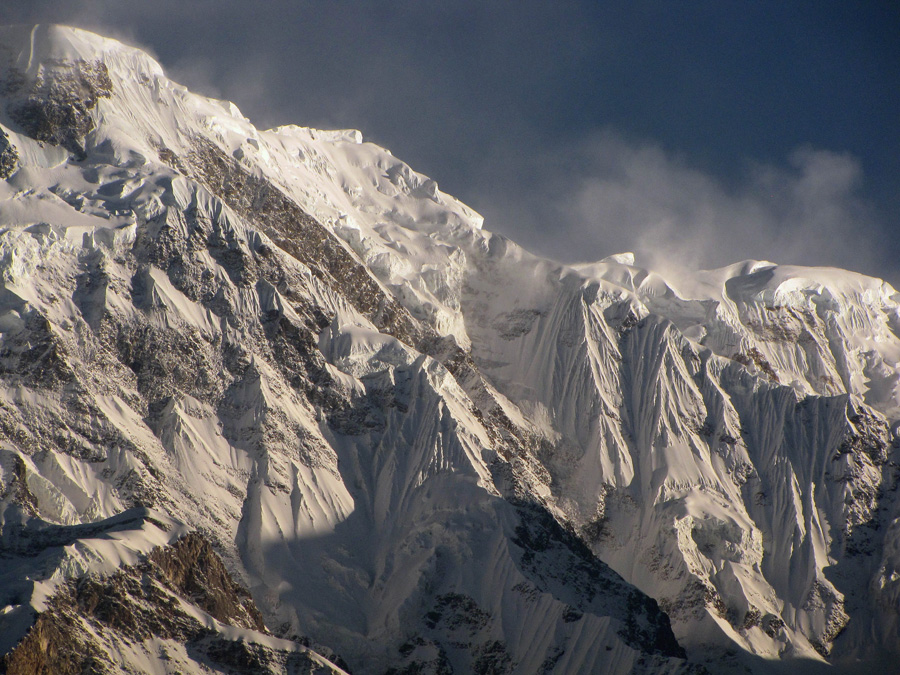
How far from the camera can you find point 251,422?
439 feet

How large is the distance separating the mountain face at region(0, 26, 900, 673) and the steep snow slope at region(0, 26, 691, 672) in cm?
36

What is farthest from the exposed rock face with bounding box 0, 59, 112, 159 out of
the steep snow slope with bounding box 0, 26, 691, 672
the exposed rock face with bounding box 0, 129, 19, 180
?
the exposed rock face with bounding box 0, 129, 19, 180

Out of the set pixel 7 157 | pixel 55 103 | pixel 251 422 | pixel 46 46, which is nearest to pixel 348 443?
pixel 251 422

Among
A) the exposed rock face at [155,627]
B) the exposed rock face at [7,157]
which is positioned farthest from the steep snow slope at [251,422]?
the exposed rock face at [155,627]

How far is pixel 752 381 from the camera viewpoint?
609 feet

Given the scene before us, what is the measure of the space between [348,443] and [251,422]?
15.1m

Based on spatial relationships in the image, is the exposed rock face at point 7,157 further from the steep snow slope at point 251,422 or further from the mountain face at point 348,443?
the mountain face at point 348,443

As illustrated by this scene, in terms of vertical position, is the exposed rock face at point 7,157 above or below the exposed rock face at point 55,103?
below

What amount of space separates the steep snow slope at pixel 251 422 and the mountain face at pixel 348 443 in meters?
0.36

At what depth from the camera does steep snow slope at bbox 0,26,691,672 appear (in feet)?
388

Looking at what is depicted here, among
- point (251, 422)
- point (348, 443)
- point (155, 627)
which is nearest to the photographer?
point (155, 627)

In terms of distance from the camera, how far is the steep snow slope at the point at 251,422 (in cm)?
11819

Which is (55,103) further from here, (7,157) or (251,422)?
(251,422)

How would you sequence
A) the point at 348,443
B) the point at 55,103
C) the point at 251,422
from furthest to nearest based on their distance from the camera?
the point at 55,103, the point at 348,443, the point at 251,422
